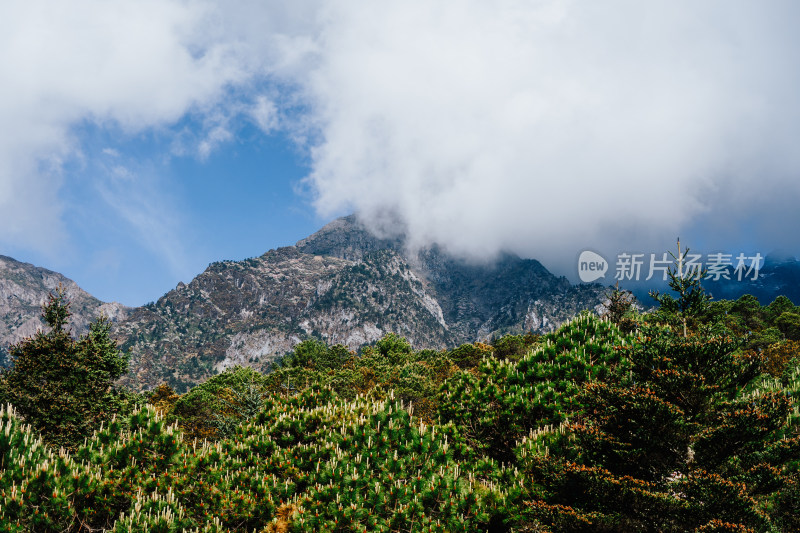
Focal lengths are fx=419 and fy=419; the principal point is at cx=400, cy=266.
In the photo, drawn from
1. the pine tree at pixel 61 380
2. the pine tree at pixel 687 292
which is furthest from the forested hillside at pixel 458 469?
the pine tree at pixel 61 380

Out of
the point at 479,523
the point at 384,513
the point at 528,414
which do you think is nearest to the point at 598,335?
the point at 528,414

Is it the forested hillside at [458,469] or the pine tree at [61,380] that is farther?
the pine tree at [61,380]

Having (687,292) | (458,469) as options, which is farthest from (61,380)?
(687,292)

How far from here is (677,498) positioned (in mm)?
9070

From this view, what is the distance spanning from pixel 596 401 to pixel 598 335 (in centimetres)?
725

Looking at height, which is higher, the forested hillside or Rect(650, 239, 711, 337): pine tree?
Rect(650, 239, 711, 337): pine tree

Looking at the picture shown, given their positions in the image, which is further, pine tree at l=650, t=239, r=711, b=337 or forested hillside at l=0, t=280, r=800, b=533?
pine tree at l=650, t=239, r=711, b=337

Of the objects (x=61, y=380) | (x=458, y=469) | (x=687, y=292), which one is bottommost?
(x=61, y=380)

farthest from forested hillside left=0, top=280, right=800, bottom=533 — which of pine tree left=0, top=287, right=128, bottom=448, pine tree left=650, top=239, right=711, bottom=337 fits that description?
pine tree left=0, top=287, right=128, bottom=448

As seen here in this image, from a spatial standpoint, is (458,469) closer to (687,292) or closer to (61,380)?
(687,292)

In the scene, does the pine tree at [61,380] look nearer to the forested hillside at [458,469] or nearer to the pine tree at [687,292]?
the forested hillside at [458,469]

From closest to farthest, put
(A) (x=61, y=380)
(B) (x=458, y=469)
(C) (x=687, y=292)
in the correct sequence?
(B) (x=458, y=469) < (C) (x=687, y=292) < (A) (x=61, y=380)

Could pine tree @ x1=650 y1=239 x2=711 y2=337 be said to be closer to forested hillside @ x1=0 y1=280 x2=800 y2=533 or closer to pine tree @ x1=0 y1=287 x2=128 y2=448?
forested hillside @ x1=0 y1=280 x2=800 y2=533

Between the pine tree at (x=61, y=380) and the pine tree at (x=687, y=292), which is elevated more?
the pine tree at (x=687, y=292)
